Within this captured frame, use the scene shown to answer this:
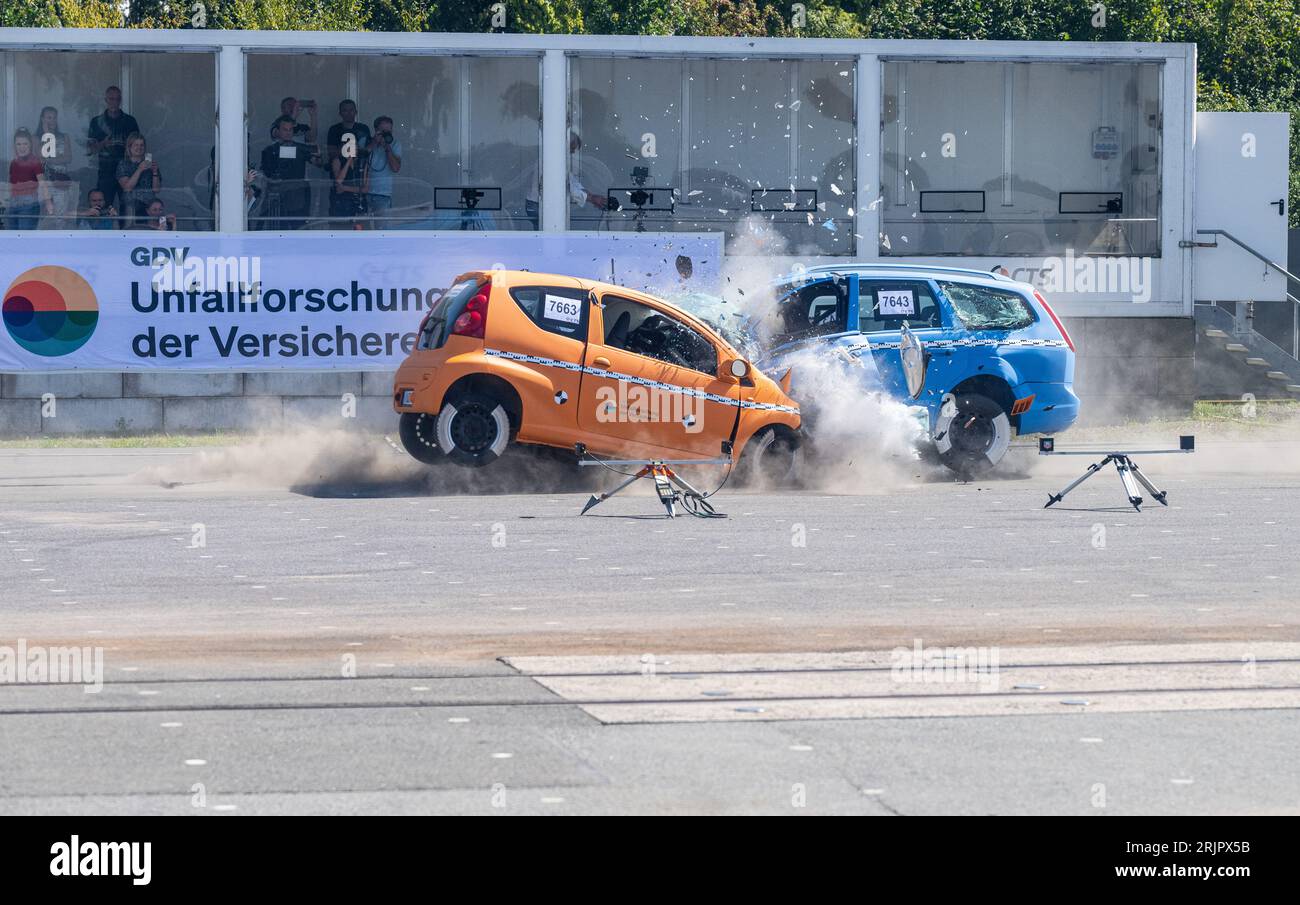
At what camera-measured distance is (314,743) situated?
22.5 feet

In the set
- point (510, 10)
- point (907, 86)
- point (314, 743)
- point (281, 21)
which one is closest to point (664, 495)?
point (314, 743)

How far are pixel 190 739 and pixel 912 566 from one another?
5.90 meters

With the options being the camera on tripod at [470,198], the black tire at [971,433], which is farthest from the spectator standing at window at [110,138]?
the black tire at [971,433]

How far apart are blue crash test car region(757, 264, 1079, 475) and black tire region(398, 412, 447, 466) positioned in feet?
10.8

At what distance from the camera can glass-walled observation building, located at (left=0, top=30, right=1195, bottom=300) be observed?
25.6 meters

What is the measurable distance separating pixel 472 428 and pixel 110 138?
12.5 meters

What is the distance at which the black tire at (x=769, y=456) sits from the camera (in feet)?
53.5

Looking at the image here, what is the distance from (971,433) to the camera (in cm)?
1744

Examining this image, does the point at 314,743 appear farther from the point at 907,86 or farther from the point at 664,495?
the point at 907,86

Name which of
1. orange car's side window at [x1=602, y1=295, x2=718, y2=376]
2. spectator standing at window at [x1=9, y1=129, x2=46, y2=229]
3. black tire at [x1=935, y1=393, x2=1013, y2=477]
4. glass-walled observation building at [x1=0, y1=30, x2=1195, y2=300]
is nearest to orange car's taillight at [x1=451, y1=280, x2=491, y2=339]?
orange car's side window at [x1=602, y1=295, x2=718, y2=376]

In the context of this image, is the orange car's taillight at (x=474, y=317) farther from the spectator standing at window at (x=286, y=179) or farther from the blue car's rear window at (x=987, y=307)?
the spectator standing at window at (x=286, y=179)

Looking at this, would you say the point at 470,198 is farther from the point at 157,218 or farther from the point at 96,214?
the point at 96,214

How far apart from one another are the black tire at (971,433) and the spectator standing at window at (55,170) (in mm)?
13559

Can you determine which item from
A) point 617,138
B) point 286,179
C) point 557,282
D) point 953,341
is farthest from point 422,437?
point 617,138
